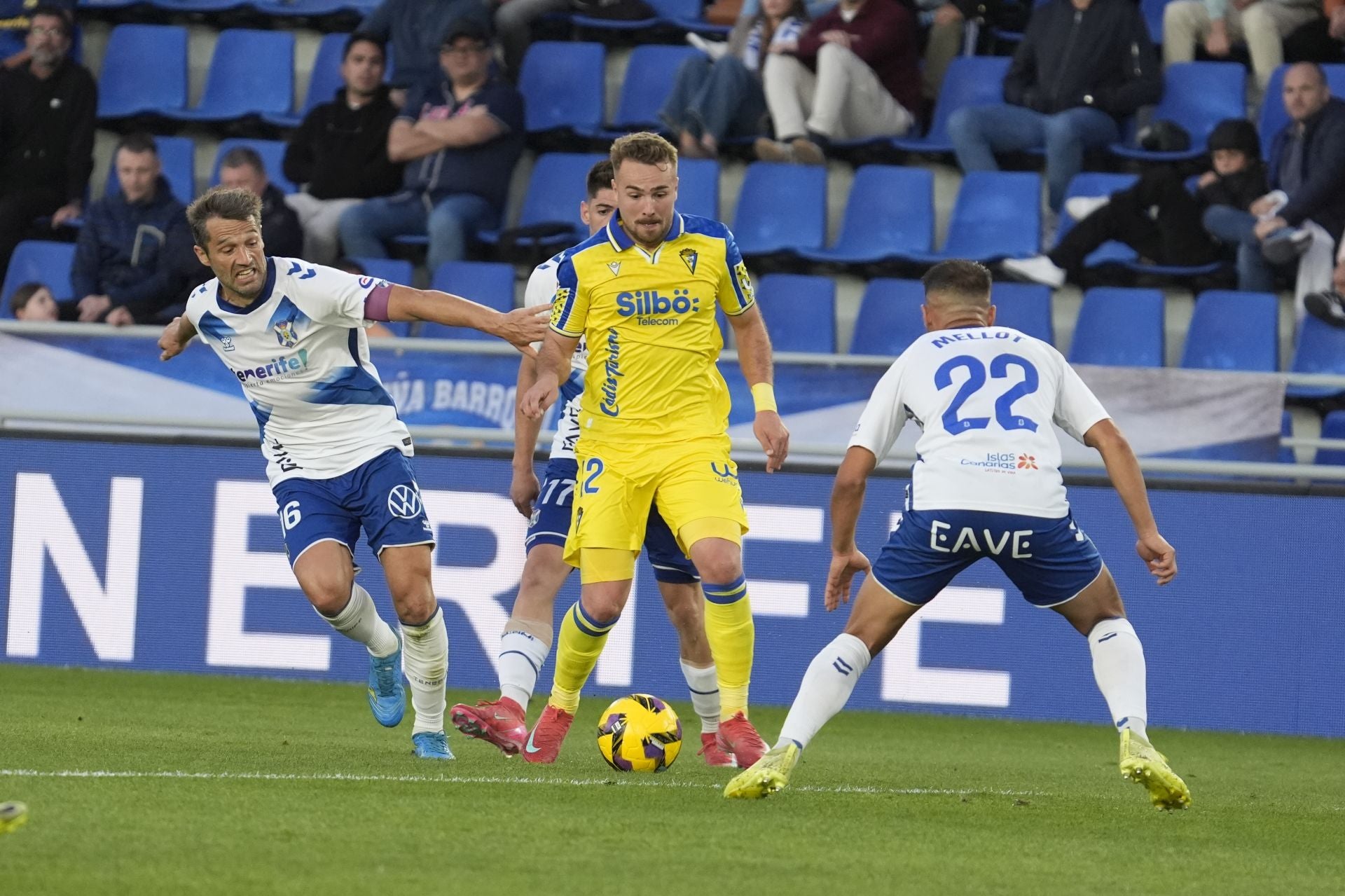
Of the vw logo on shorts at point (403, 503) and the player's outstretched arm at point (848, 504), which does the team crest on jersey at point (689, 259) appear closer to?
the player's outstretched arm at point (848, 504)

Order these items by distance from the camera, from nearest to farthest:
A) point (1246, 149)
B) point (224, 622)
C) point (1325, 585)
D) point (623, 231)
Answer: point (623, 231) → point (1325, 585) → point (224, 622) → point (1246, 149)

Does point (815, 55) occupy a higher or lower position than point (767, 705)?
higher

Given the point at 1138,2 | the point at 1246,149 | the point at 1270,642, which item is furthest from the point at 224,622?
the point at 1138,2

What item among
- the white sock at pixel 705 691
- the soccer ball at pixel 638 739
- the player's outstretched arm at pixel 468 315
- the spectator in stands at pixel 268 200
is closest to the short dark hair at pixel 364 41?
the spectator in stands at pixel 268 200

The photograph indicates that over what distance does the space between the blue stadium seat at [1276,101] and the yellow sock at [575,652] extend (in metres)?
7.80

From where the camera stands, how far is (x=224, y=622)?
36.9ft

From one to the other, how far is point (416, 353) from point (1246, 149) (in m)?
5.38

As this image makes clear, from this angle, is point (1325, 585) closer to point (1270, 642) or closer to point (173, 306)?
point (1270, 642)

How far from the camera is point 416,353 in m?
11.0

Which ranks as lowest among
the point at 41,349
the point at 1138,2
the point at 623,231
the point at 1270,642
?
the point at 1270,642

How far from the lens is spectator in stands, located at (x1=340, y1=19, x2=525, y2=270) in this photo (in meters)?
13.6

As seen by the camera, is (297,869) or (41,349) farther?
(41,349)

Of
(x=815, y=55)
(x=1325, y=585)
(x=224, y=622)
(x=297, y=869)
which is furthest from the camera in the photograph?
(x=815, y=55)

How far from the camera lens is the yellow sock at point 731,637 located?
6.82 meters
